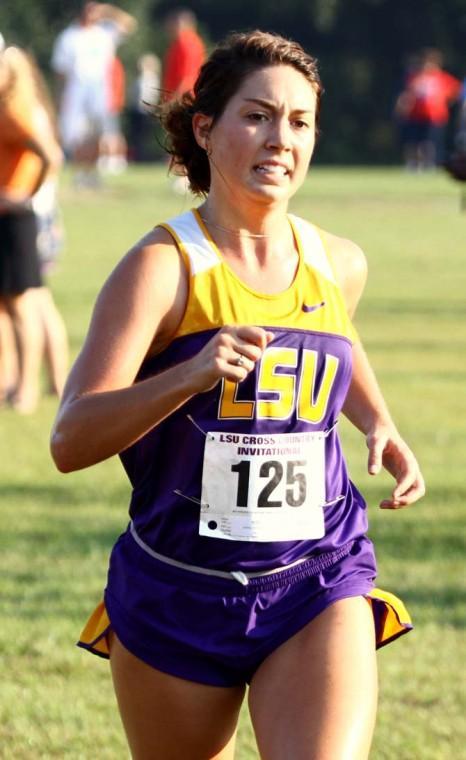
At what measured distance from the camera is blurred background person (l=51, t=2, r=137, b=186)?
2858 cm

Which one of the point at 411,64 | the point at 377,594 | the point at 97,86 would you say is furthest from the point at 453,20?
the point at 377,594

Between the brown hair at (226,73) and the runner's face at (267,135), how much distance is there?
→ 0.02 m

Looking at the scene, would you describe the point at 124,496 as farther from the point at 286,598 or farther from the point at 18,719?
the point at 286,598

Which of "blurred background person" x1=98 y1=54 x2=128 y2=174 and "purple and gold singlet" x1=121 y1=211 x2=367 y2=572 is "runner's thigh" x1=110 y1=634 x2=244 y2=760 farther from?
"blurred background person" x1=98 y1=54 x2=128 y2=174

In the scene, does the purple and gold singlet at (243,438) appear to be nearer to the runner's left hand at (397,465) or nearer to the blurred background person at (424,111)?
the runner's left hand at (397,465)

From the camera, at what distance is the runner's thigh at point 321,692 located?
9.78 ft

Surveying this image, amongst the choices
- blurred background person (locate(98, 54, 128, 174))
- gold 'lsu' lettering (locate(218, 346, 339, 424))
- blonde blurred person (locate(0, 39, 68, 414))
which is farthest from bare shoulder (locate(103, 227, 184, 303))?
blurred background person (locate(98, 54, 128, 174))

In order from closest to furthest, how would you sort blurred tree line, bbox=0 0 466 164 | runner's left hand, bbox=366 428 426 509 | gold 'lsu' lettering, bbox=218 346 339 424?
gold 'lsu' lettering, bbox=218 346 339 424 < runner's left hand, bbox=366 428 426 509 < blurred tree line, bbox=0 0 466 164

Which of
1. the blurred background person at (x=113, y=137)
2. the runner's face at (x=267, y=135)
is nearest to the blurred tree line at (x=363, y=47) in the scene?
the blurred background person at (x=113, y=137)

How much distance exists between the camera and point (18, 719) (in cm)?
456

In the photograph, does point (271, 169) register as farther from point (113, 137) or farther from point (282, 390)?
point (113, 137)

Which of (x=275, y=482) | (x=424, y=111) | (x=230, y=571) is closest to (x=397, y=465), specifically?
(x=275, y=482)

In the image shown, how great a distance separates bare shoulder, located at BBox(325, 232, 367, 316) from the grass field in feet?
Result: 4.58

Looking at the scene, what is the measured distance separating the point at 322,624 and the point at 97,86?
2661cm
